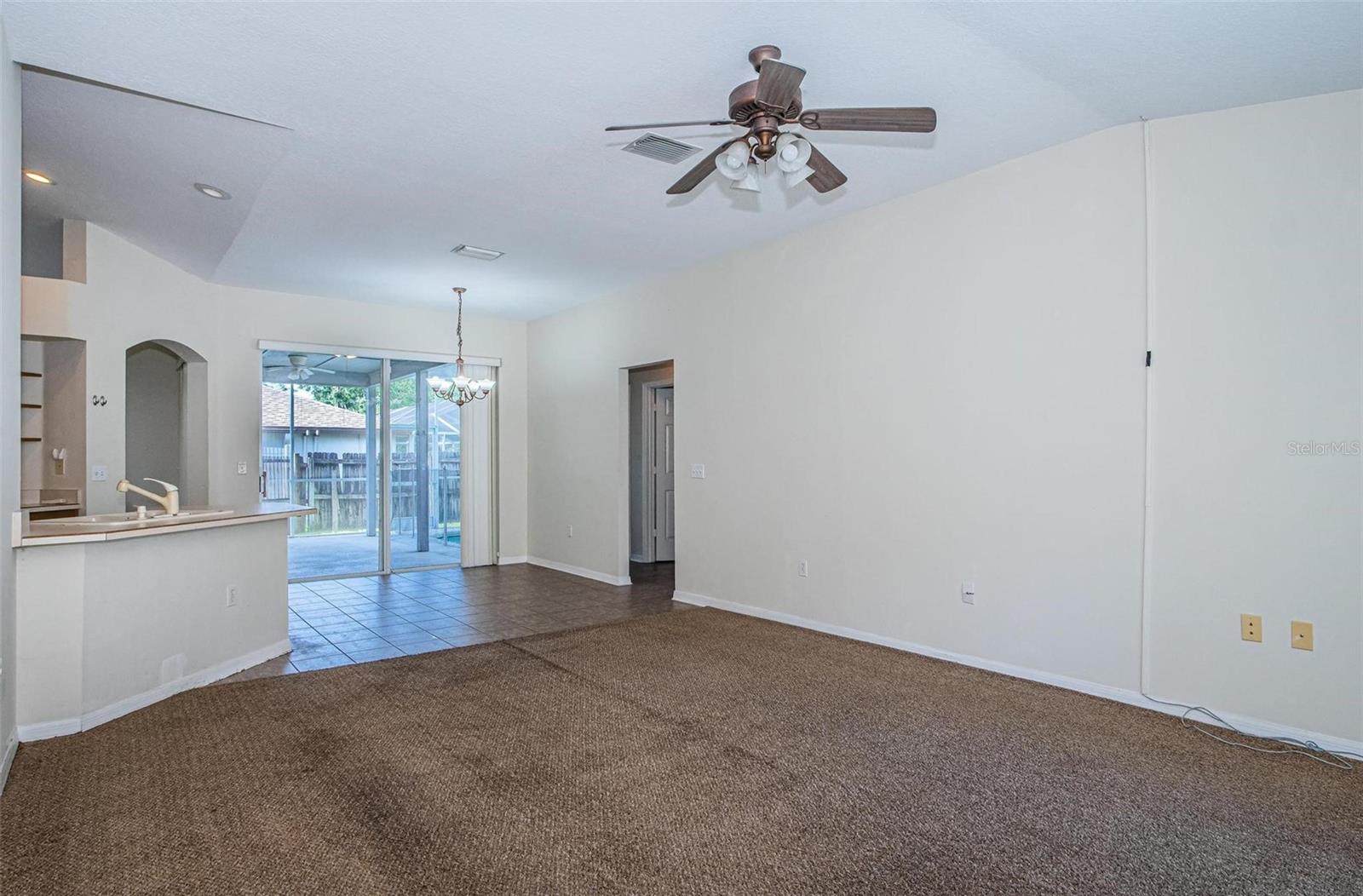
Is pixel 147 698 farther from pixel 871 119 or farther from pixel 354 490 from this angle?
pixel 354 490

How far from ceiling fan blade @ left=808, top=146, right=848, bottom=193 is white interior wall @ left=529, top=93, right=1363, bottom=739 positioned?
133 cm

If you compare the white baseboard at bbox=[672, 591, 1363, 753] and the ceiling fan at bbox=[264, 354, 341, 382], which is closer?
the white baseboard at bbox=[672, 591, 1363, 753]

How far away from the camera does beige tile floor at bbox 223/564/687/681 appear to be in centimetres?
448

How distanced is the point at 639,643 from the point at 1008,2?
374 cm

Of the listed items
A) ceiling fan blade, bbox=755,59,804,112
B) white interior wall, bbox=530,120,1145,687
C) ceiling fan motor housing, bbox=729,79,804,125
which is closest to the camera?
ceiling fan blade, bbox=755,59,804,112

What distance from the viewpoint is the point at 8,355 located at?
2684mm

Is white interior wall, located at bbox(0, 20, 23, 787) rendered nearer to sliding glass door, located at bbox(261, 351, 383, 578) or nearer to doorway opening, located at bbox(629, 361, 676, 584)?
sliding glass door, located at bbox(261, 351, 383, 578)

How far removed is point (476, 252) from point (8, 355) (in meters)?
3.10

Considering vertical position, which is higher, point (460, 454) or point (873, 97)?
point (873, 97)

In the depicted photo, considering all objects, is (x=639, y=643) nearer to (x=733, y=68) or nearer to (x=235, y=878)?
(x=235, y=878)

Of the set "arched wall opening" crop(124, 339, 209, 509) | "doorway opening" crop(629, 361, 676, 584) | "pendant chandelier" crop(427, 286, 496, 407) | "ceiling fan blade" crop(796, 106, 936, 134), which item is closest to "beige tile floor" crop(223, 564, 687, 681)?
"doorway opening" crop(629, 361, 676, 584)

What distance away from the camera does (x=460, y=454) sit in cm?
787

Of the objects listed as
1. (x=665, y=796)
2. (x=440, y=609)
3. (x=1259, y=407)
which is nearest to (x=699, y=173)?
A: (x=665, y=796)

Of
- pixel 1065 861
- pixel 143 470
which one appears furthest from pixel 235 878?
pixel 143 470
